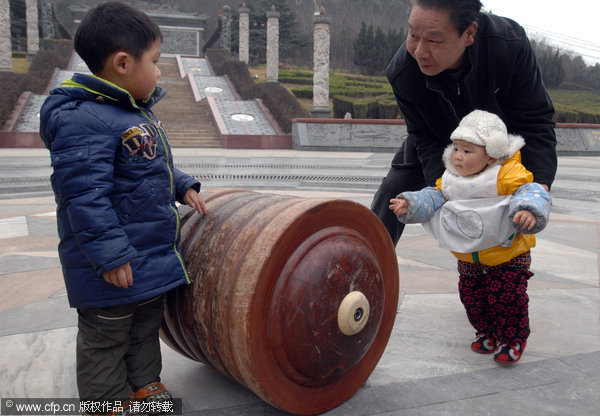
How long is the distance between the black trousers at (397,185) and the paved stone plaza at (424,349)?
21.0 inches

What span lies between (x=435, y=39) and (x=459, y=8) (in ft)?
0.48

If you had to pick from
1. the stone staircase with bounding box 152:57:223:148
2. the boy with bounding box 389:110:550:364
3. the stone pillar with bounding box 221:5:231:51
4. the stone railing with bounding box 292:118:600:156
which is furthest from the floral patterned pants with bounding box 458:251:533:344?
the stone pillar with bounding box 221:5:231:51

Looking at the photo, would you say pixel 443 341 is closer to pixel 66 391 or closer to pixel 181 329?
pixel 181 329

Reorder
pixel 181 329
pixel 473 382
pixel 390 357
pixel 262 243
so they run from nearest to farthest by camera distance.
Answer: pixel 262 243, pixel 181 329, pixel 473 382, pixel 390 357

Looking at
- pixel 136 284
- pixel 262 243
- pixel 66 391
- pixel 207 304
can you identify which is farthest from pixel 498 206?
pixel 66 391

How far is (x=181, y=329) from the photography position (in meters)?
1.86

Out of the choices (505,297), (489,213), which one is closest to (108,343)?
(489,213)

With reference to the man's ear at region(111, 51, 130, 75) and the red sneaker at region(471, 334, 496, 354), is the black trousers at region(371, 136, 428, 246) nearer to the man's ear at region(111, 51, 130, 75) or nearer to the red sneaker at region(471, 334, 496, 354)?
the red sneaker at region(471, 334, 496, 354)

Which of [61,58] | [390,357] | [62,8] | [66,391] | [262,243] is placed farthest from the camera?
[62,8]

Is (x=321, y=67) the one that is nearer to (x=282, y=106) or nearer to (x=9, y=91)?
(x=282, y=106)

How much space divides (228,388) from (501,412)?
1.09 meters

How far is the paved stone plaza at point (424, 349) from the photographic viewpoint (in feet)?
6.46

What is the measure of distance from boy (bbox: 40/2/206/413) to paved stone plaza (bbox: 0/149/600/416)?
1.18ft

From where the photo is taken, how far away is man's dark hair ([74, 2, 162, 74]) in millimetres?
1772
